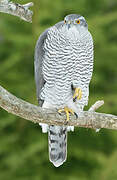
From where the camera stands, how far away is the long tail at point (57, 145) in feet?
12.9

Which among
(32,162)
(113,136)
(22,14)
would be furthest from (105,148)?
(22,14)

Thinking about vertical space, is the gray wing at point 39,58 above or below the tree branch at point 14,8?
below

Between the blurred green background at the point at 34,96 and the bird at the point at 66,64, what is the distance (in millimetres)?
1386

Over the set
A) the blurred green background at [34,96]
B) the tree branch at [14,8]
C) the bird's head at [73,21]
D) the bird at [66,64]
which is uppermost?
the tree branch at [14,8]

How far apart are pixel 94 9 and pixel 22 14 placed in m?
3.09

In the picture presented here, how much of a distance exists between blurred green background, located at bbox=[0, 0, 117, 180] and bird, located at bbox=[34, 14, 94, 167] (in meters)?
1.39

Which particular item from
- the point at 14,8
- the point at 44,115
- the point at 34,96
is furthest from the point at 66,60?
the point at 34,96

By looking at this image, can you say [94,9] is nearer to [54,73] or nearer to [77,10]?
[77,10]

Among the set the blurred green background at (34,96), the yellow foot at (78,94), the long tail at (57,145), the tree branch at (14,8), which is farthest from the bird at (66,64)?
the blurred green background at (34,96)

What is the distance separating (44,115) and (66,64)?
55 centimetres

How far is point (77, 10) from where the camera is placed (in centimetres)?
558

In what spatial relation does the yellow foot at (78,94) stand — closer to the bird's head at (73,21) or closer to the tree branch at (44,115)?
the tree branch at (44,115)

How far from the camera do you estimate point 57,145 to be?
396 centimetres

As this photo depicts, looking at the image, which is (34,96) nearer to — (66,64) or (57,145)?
(57,145)
